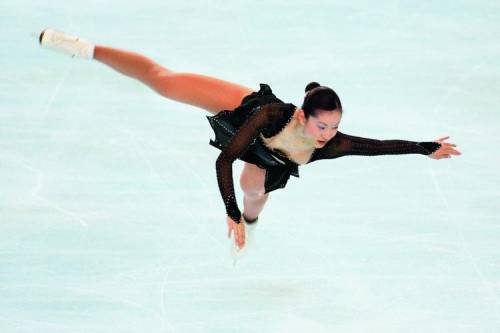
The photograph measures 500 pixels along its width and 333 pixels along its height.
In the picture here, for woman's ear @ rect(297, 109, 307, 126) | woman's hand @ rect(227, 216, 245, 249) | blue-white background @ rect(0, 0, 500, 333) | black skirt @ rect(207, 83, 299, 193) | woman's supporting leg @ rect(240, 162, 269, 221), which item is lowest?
blue-white background @ rect(0, 0, 500, 333)

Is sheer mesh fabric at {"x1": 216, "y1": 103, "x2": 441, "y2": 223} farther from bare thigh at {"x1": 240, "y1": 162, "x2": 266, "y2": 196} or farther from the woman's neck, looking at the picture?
bare thigh at {"x1": 240, "y1": 162, "x2": 266, "y2": 196}

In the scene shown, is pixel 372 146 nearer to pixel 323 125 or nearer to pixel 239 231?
pixel 323 125

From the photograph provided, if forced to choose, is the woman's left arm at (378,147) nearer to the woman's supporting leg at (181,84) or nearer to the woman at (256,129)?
the woman at (256,129)

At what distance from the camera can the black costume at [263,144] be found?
4293 millimetres

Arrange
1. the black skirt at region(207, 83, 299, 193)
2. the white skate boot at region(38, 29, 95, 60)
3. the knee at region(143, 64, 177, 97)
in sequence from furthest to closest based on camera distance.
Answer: the white skate boot at region(38, 29, 95, 60), the knee at region(143, 64, 177, 97), the black skirt at region(207, 83, 299, 193)

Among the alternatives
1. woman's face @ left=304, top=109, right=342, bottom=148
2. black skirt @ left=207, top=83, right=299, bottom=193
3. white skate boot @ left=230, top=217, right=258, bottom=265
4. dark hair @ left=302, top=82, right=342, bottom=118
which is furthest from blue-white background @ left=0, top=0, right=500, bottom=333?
dark hair @ left=302, top=82, right=342, bottom=118

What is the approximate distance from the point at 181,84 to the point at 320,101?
0.94m

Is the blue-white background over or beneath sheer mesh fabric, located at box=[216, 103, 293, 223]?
beneath

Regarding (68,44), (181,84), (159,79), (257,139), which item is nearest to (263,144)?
(257,139)

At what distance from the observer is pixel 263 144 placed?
4.70 m

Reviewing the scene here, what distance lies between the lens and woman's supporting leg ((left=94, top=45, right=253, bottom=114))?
486cm

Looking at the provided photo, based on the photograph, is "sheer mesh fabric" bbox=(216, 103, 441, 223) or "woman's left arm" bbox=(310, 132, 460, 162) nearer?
"sheer mesh fabric" bbox=(216, 103, 441, 223)

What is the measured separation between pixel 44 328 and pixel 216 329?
2.59ft

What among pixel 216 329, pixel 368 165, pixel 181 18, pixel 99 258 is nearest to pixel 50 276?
pixel 99 258
